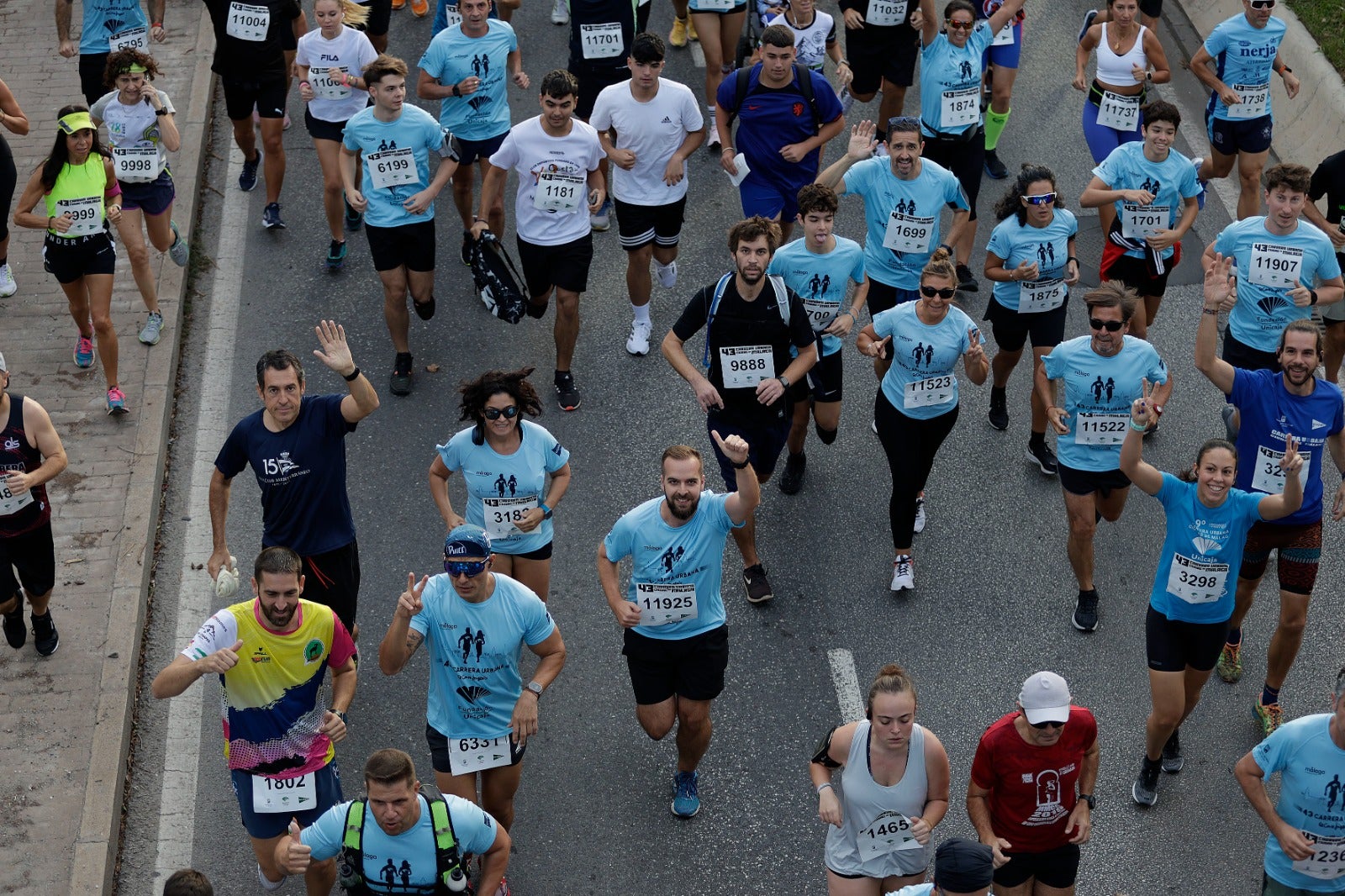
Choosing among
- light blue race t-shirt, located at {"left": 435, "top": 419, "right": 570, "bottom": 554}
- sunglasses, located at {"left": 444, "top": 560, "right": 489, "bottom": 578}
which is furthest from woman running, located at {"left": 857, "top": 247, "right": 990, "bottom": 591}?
sunglasses, located at {"left": 444, "top": 560, "right": 489, "bottom": 578}

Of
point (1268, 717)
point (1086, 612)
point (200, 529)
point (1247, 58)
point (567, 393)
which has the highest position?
point (1247, 58)

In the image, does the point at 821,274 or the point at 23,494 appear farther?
the point at 821,274

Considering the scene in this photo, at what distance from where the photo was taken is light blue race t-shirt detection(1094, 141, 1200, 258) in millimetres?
10297

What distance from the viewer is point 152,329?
11.0 metres

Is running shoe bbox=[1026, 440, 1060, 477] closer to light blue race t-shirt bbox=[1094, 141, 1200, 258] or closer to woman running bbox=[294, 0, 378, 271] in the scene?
light blue race t-shirt bbox=[1094, 141, 1200, 258]

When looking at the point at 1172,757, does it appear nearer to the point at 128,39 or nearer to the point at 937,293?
the point at 937,293

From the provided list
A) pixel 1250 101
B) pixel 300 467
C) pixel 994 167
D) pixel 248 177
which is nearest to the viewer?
pixel 300 467

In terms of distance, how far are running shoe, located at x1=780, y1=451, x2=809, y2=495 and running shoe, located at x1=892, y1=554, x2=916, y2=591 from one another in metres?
1.03

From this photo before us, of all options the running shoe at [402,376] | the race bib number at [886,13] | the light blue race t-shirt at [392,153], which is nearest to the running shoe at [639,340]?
the running shoe at [402,376]

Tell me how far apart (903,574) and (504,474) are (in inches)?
98.4

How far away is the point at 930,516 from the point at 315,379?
4.16 m

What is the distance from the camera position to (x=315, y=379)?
36.0ft

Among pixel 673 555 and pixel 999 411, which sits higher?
pixel 673 555

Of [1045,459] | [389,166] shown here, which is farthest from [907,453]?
[389,166]
